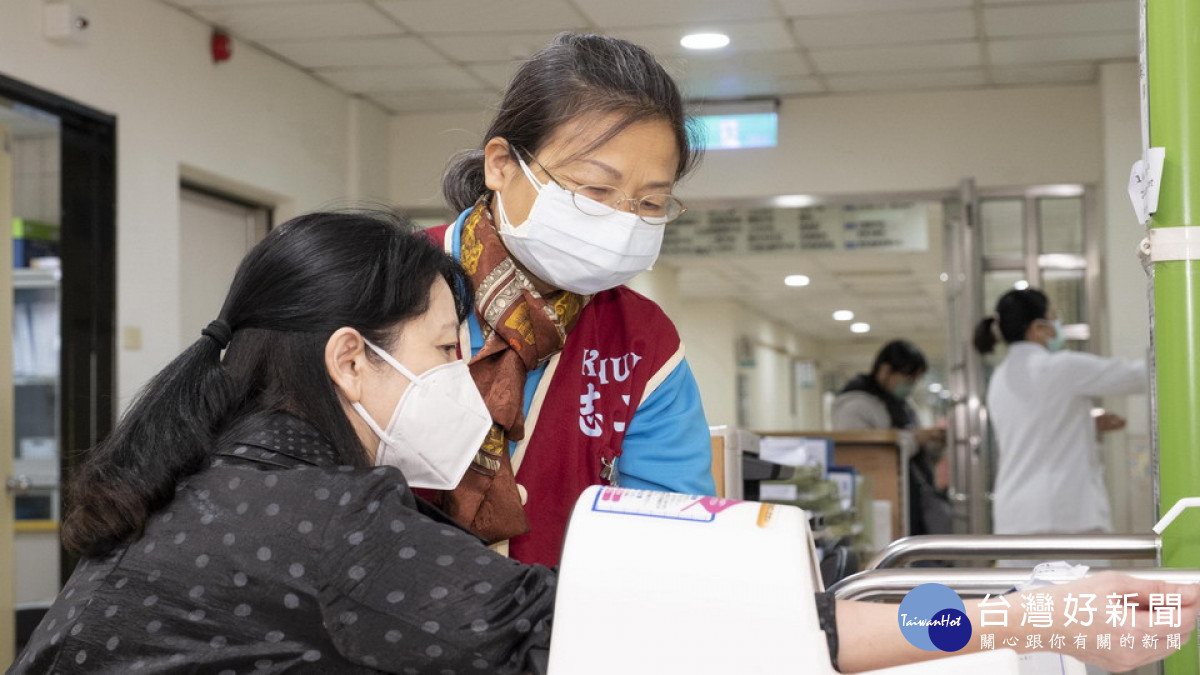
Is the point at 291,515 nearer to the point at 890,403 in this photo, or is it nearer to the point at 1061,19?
the point at 1061,19

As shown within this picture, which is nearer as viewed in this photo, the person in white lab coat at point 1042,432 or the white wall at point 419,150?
the person in white lab coat at point 1042,432

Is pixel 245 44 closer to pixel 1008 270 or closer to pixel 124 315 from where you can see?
pixel 124 315

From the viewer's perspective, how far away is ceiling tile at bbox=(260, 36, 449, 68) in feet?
16.6

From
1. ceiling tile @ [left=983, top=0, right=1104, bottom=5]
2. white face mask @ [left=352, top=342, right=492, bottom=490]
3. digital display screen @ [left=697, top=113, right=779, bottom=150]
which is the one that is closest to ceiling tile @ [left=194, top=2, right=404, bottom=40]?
digital display screen @ [left=697, top=113, right=779, bottom=150]

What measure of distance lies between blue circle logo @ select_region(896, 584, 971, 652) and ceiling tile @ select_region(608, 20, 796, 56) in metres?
4.21

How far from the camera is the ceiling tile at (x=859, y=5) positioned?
15.0 ft

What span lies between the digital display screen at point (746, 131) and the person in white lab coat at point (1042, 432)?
76.1 inches

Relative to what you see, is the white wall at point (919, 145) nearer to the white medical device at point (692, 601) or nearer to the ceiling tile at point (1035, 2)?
the ceiling tile at point (1035, 2)

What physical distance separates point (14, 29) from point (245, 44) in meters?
1.36

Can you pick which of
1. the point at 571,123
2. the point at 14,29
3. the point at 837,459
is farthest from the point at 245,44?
the point at 571,123

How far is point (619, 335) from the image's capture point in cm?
146

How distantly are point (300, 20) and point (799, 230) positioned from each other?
3.05 m

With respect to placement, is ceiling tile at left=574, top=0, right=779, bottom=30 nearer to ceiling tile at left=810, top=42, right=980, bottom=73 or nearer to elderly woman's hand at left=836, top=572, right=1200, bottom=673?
ceiling tile at left=810, top=42, right=980, bottom=73

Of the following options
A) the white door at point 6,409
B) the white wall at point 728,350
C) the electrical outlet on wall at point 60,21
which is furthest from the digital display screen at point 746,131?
the white door at point 6,409
